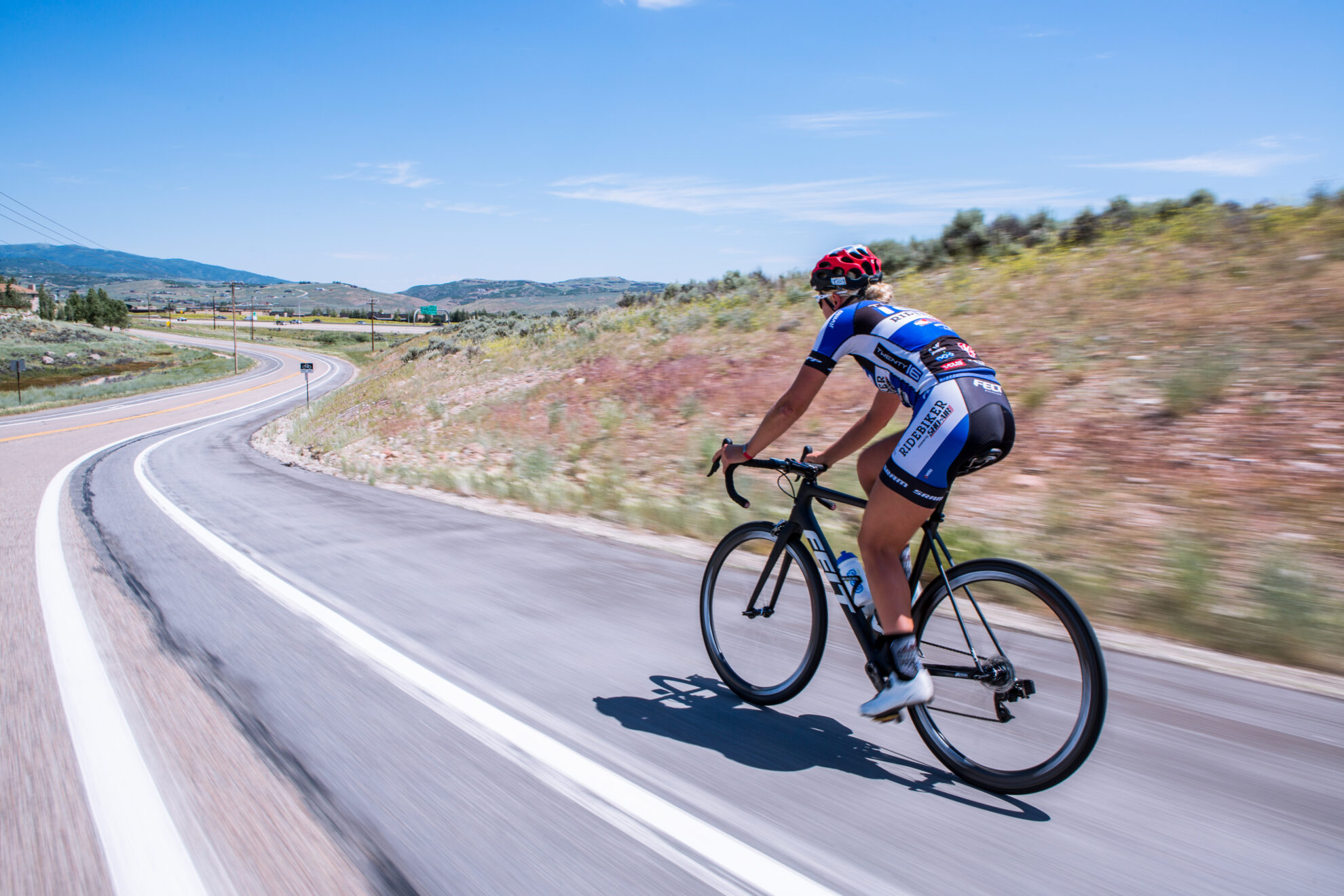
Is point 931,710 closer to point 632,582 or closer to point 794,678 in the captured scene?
point 794,678

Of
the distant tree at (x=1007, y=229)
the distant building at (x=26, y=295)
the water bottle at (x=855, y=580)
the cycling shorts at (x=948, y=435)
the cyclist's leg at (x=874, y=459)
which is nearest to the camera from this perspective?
the cycling shorts at (x=948, y=435)

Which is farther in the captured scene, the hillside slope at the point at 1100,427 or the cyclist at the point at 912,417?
the hillside slope at the point at 1100,427

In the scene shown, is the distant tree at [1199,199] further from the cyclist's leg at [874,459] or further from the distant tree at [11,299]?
the distant tree at [11,299]

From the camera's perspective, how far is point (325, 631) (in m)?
4.64

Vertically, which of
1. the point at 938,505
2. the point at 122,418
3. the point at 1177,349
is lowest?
the point at 122,418

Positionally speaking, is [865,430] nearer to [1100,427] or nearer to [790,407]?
[790,407]

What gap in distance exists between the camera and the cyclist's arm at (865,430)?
10.9ft

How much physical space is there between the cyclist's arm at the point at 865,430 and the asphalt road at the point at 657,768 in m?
1.18

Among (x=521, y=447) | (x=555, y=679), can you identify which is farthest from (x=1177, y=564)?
(x=521, y=447)

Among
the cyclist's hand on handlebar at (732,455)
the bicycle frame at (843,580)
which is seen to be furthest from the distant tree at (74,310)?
the bicycle frame at (843,580)

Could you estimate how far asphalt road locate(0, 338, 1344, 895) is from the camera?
7.93ft

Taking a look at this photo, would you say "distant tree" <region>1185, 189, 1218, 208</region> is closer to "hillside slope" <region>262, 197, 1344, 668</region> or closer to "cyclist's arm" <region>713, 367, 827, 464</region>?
"hillside slope" <region>262, 197, 1344, 668</region>

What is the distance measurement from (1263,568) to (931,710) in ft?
10.8

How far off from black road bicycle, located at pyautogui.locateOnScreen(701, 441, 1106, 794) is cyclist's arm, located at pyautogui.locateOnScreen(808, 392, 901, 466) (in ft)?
0.34
